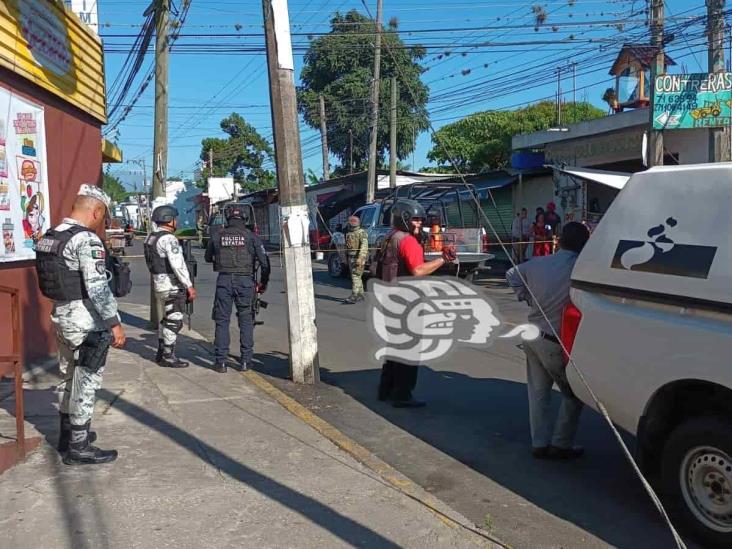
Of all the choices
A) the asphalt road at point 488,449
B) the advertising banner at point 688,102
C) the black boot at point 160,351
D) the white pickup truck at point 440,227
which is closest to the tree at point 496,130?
the white pickup truck at point 440,227

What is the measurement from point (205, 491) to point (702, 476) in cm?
279

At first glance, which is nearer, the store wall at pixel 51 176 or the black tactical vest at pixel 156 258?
the store wall at pixel 51 176

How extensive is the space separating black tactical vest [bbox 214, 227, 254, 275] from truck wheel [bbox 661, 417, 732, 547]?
199 inches

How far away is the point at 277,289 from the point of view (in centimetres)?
Answer: 1755

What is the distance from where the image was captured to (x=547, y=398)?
206 inches

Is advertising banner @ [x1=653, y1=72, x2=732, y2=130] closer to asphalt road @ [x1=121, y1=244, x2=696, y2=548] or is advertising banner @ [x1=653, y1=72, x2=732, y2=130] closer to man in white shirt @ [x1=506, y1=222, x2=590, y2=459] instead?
asphalt road @ [x1=121, y1=244, x2=696, y2=548]

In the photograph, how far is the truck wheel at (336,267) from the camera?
20141mm

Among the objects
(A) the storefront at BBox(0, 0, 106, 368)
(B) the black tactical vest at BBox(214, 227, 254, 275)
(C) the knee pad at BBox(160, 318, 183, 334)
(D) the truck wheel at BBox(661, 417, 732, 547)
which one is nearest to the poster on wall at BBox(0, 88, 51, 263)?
(A) the storefront at BBox(0, 0, 106, 368)

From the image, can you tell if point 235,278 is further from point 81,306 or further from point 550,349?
point 550,349

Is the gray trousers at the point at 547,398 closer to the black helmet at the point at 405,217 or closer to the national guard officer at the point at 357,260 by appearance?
the black helmet at the point at 405,217

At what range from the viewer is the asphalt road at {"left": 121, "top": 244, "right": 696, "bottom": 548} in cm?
414

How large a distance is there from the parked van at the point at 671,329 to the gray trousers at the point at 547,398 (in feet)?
2.38

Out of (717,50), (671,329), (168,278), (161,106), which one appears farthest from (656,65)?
(671,329)

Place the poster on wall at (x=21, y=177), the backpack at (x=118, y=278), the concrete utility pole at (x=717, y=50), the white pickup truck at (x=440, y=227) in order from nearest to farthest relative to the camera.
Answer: the backpack at (x=118, y=278)
the poster on wall at (x=21, y=177)
the concrete utility pole at (x=717, y=50)
the white pickup truck at (x=440, y=227)
